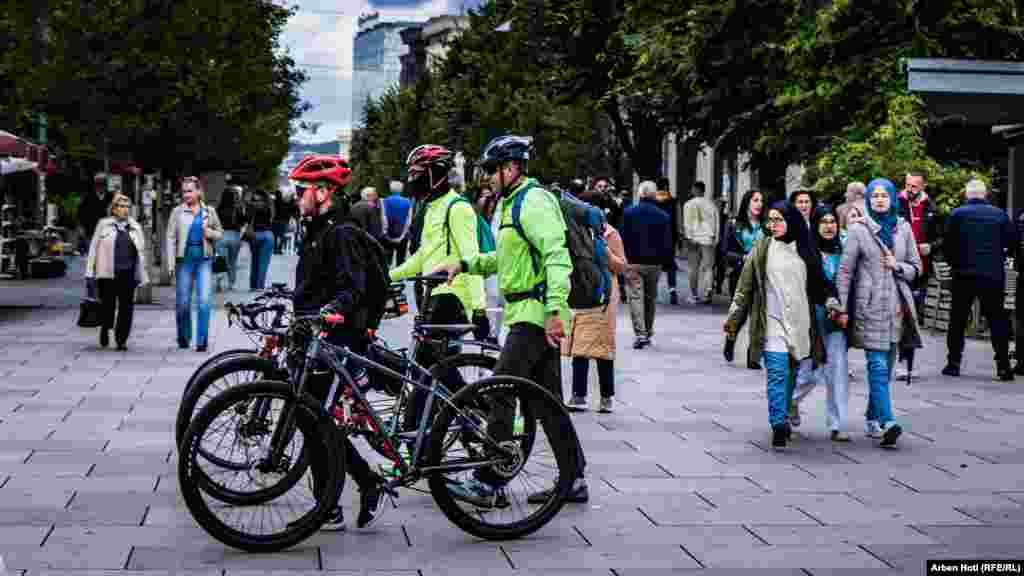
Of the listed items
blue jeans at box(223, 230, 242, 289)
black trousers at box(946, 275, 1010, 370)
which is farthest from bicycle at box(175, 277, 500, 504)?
blue jeans at box(223, 230, 242, 289)

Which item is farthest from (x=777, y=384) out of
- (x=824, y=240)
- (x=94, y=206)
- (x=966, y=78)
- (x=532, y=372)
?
(x=94, y=206)

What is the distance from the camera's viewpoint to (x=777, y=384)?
10.9m

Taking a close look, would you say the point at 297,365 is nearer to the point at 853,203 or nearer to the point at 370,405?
the point at 370,405

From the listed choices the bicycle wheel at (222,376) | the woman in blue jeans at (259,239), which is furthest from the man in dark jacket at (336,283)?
the woman in blue jeans at (259,239)

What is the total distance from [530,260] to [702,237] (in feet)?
56.7

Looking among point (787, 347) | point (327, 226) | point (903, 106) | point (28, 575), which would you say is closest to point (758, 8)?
point (903, 106)

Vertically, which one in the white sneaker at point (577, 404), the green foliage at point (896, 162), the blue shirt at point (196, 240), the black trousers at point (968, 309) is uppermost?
the green foliage at point (896, 162)

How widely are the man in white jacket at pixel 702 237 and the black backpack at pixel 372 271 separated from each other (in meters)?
17.5

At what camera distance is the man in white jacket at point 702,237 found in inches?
1008

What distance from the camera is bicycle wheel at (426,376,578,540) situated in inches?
304

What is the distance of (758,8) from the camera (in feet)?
83.2

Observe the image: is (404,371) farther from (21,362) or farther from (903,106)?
(903,106)

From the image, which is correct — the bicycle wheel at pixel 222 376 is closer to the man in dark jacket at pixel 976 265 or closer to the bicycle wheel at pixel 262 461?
the bicycle wheel at pixel 262 461

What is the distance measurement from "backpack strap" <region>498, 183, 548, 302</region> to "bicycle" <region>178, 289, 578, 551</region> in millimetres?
766
